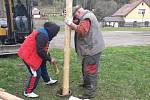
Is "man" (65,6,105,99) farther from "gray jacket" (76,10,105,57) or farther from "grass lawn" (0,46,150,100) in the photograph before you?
"grass lawn" (0,46,150,100)

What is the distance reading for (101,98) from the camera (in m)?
7.62

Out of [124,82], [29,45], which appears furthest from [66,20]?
[124,82]

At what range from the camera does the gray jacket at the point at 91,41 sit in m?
7.27

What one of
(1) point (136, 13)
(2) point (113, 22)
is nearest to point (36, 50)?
(2) point (113, 22)

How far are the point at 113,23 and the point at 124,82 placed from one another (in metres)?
59.7

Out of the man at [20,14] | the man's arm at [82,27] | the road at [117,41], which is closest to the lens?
the man's arm at [82,27]

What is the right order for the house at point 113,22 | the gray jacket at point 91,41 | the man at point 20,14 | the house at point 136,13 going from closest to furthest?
the gray jacket at point 91,41 → the man at point 20,14 → the house at point 113,22 → the house at point 136,13

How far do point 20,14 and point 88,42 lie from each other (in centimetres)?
685

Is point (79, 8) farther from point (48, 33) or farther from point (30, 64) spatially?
point (30, 64)

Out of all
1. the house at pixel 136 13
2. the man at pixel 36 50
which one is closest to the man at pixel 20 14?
the man at pixel 36 50

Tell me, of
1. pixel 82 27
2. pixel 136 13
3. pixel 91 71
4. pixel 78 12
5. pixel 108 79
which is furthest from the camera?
pixel 136 13

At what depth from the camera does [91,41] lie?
734cm

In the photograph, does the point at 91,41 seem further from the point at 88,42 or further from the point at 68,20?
the point at 68,20

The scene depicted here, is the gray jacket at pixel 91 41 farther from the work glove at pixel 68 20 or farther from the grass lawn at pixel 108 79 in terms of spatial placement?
the grass lawn at pixel 108 79
